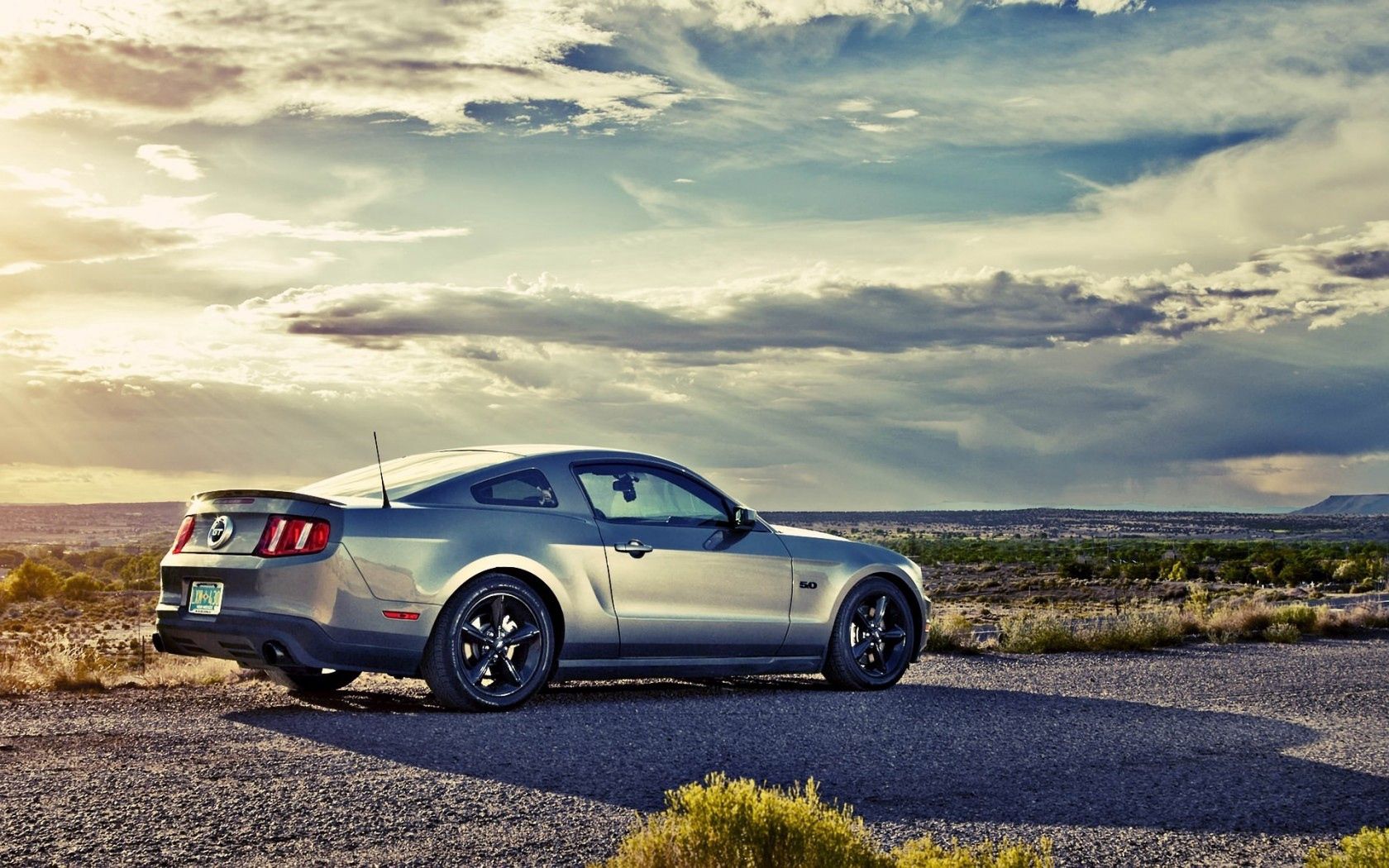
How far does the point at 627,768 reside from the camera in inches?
283

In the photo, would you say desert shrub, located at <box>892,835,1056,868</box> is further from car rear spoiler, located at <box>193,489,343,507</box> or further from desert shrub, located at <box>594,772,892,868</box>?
car rear spoiler, located at <box>193,489,343,507</box>

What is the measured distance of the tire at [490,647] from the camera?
8.65 meters

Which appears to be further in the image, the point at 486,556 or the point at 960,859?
the point at 486,556

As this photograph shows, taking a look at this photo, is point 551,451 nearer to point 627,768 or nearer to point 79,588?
point 627,768

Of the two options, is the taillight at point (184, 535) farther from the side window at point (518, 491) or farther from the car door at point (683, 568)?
the car door at point (683, 568)

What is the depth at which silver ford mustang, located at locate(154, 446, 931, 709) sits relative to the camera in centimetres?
849

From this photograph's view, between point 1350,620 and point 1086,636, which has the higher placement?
point 1350,620

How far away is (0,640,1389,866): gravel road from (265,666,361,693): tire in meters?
0.15

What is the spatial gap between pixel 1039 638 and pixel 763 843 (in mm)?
11610

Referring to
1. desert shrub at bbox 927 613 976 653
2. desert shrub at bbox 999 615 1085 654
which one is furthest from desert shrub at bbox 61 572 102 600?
desert shrub at bbox 999 615 1085 654

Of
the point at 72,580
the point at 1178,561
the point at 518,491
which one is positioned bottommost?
the point at 72,580

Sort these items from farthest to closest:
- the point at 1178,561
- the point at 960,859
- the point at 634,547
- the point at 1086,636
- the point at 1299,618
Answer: the point at 1178,561 → the point at 1299,618 → the point at 1086,636 → the point at 634,547 → the point at 960,859

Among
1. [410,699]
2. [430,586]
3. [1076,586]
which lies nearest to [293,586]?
[430,586]

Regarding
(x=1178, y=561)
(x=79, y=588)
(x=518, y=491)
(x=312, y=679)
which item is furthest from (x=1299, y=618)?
(x=1178, y=561)
